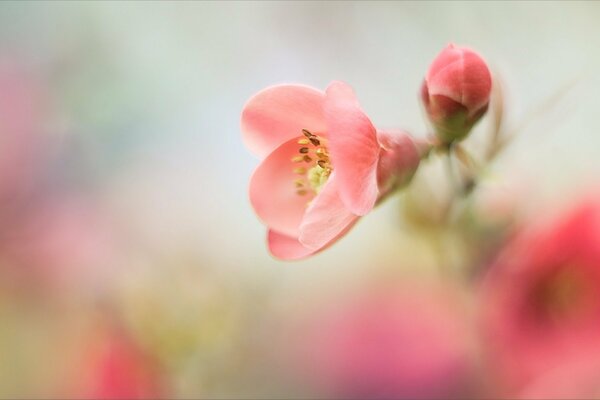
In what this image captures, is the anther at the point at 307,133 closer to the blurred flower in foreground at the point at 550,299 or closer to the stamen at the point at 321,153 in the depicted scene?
the stamen at the point at 321,153

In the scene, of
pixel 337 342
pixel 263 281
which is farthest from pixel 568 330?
pixel 263 281

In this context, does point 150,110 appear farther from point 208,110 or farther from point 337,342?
point 337,342

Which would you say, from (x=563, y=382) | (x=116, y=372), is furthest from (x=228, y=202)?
(x=563, y=382)

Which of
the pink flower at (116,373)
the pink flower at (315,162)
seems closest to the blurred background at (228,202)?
the pink flower at (116,373)

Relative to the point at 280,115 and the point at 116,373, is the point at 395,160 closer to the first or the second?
the point at 280,115

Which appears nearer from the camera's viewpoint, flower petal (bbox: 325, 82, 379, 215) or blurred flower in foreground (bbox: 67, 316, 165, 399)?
flower petal (bbox: 325, 82, 379, 215)

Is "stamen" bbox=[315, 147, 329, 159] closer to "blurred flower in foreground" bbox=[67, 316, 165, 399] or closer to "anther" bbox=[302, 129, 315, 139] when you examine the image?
"anther" bbox=[302, 129, 315, 139]

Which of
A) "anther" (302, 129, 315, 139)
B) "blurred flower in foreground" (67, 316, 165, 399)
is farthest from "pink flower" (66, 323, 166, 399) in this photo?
"anther" (302, 129, 315, 139)
